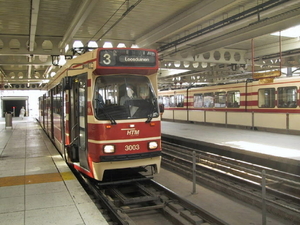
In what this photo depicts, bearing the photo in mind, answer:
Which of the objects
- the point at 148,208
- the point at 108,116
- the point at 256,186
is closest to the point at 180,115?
the point at 256,186

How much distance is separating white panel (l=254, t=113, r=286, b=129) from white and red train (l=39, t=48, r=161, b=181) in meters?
10.1

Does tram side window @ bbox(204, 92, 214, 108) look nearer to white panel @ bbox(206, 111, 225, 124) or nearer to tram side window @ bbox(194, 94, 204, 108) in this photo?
tram side window @ bbox(194, 94, 204, 108)

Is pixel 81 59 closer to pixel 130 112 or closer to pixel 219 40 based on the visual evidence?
pixel 130 112

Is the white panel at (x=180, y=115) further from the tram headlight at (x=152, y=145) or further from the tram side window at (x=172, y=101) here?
the tram headlight at (x=152, y=145)

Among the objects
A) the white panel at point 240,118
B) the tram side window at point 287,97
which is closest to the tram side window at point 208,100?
the white panel at point 240,118

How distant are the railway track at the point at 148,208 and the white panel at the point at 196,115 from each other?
1491cm

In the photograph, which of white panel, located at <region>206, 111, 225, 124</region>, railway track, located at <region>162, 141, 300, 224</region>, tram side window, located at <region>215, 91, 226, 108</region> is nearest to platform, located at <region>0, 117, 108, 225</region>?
railway track, located at <region>162, 141, 300, 224</region>

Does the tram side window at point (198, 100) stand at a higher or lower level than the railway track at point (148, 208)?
higher

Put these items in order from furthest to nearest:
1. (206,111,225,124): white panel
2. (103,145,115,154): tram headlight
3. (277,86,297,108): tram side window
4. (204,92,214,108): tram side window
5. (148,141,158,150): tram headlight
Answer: (204,92,214,108): tram side window < (206,111,225,124): white panel < (277,86,297,108): tram side window < (148,141,158,150): tram headlight < (103,145,115,154): tram headlight

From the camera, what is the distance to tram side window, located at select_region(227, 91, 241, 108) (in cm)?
2129

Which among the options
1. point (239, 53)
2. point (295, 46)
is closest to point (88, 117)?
point (295, 46)

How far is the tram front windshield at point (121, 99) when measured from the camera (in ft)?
23.2

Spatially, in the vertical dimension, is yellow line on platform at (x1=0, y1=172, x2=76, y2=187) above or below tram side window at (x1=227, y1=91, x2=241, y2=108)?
below

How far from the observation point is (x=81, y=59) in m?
7.80
